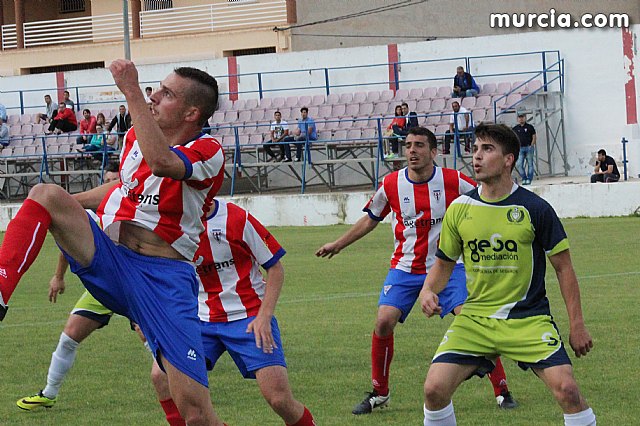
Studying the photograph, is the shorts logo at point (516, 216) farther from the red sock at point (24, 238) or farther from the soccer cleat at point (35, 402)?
the soccer cleat at point (35, 402)

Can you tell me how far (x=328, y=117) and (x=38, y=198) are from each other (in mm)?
25381

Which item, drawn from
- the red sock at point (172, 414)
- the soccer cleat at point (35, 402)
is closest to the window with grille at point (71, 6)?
the soccer cleat at point (35, 402)

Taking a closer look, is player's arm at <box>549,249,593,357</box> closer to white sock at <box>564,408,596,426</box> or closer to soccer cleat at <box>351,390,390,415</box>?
white sock at <box>564,408,596,426</box>

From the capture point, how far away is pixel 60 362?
7.82 metres

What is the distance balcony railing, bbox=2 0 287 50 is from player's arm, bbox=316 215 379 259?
1276 inches

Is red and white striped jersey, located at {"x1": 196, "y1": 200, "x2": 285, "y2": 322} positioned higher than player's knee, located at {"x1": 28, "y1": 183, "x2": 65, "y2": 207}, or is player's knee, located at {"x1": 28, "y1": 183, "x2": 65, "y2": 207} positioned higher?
player's knee, located at {"x1": 28, "y1": 183, "x2": 65, "y2": 207}

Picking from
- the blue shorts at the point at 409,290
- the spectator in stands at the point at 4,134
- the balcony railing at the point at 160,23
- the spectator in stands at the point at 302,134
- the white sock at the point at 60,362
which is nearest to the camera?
the white sock at the point at 60,362

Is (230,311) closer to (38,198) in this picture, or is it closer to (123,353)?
(38,198)

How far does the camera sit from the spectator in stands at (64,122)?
1233 inches

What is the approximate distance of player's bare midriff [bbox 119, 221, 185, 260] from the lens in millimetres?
5160

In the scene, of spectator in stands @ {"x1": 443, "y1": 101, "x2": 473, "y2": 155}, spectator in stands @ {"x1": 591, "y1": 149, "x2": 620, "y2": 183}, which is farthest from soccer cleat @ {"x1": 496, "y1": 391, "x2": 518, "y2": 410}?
spectator in stands @ {"x1": 443, "y1": 101, "x2": 473, "y2": 155}

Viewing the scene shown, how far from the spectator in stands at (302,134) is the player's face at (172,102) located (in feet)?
74.1

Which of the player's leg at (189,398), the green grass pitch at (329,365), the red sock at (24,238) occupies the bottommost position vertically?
the green grass pitch at (329,365)

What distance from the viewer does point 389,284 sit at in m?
8.35
